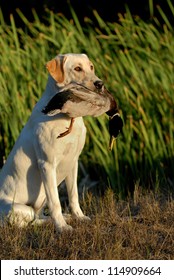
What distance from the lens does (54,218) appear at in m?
6.13

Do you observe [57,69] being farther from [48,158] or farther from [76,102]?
[48,158]

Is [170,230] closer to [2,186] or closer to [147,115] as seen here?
[2,186]

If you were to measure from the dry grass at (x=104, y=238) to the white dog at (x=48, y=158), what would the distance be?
229 millimetres

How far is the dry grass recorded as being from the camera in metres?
5.44

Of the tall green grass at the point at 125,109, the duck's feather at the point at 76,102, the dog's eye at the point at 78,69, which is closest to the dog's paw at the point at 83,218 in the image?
the duck's feather at the point at 76,102

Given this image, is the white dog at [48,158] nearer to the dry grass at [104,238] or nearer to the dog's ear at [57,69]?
the dog's ear at [57,69]

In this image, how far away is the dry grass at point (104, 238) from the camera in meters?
5.44

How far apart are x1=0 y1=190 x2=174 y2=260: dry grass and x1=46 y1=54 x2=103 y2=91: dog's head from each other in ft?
3.44

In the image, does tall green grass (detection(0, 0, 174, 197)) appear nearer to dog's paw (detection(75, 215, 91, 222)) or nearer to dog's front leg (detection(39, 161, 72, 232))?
dog's paw (detection(75, 215, 91, 222))

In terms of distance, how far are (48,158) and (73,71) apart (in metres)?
0.70

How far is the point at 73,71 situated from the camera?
241 inches

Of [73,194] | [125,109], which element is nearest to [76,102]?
[73,194]

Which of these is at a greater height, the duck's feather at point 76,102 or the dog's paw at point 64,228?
the duck's feather at point 76,102

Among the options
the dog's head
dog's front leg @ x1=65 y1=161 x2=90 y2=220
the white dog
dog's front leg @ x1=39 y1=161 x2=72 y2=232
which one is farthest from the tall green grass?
the dog's head
